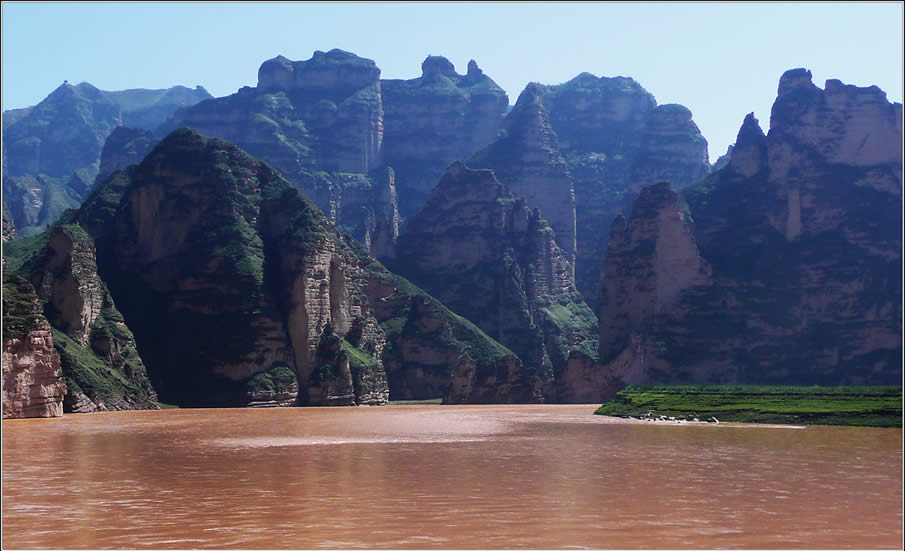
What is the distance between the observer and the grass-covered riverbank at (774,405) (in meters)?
81.9

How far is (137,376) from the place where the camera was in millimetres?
151625

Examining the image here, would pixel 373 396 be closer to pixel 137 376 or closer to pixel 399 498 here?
pixel 137 376

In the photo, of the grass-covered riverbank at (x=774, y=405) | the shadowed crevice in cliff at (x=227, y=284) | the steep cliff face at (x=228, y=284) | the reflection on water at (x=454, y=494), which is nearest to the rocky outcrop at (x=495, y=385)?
the shadowed crevice in cliff at (x=227, y=284)

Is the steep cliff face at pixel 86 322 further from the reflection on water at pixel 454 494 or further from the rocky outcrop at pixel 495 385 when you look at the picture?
the reflection on water at pixel 454 494

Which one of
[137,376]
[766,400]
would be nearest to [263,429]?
[766,400]

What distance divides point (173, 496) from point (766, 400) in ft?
254

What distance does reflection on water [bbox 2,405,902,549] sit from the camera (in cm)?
2558

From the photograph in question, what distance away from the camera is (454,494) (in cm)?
3400

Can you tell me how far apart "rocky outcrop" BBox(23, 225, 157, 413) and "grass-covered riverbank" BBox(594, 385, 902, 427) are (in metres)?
69.8

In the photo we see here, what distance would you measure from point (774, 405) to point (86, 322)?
98.8 metres

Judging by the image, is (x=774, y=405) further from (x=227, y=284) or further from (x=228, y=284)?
(x=227, y=284)

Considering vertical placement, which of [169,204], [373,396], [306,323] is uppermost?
[169,204]

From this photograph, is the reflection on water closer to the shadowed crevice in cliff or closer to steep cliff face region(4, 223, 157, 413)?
steep cliff face region(4, 223, 157, 413)

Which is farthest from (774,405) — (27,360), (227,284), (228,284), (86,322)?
(227,284)
